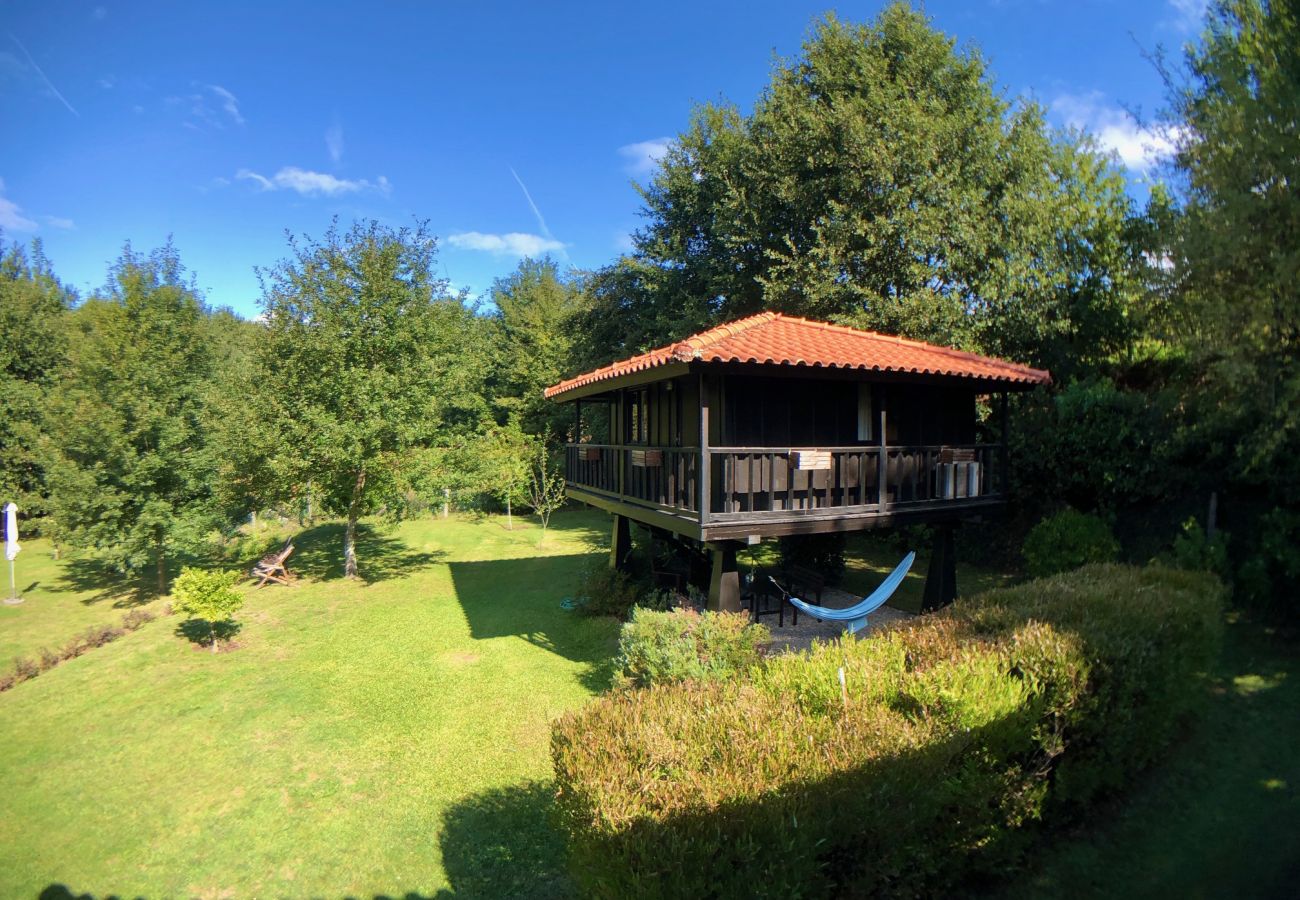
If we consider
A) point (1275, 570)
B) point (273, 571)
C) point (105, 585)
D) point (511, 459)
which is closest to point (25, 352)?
point (105, 585)

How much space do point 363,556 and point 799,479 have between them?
1583cm

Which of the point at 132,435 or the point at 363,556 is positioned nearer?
the point at 132,435

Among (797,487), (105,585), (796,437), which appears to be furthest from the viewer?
(105,585)

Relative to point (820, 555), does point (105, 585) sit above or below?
below

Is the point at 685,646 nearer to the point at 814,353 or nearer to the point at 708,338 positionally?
the point at 708,338

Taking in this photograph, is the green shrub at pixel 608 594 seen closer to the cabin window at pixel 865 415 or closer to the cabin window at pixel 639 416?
the cabin window at pixel 639 416

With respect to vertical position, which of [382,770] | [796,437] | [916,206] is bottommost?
[382,770]

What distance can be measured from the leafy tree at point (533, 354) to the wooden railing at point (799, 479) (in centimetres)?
1959

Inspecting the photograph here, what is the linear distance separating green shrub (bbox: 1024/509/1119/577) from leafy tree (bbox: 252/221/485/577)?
533 inches

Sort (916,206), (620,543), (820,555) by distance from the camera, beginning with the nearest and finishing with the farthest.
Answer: (820,555) → (620,543) → (916,206)

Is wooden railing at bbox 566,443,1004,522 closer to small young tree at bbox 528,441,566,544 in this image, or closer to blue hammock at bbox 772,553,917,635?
blue hammock at bbox 772,553,917,635

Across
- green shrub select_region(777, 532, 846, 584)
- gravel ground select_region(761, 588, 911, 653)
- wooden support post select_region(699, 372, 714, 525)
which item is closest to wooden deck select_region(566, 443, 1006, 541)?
wooden support post select_region(699, 372, 714, 525)

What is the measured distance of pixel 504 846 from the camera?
564 cm

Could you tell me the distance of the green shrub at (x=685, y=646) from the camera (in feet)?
21.1
